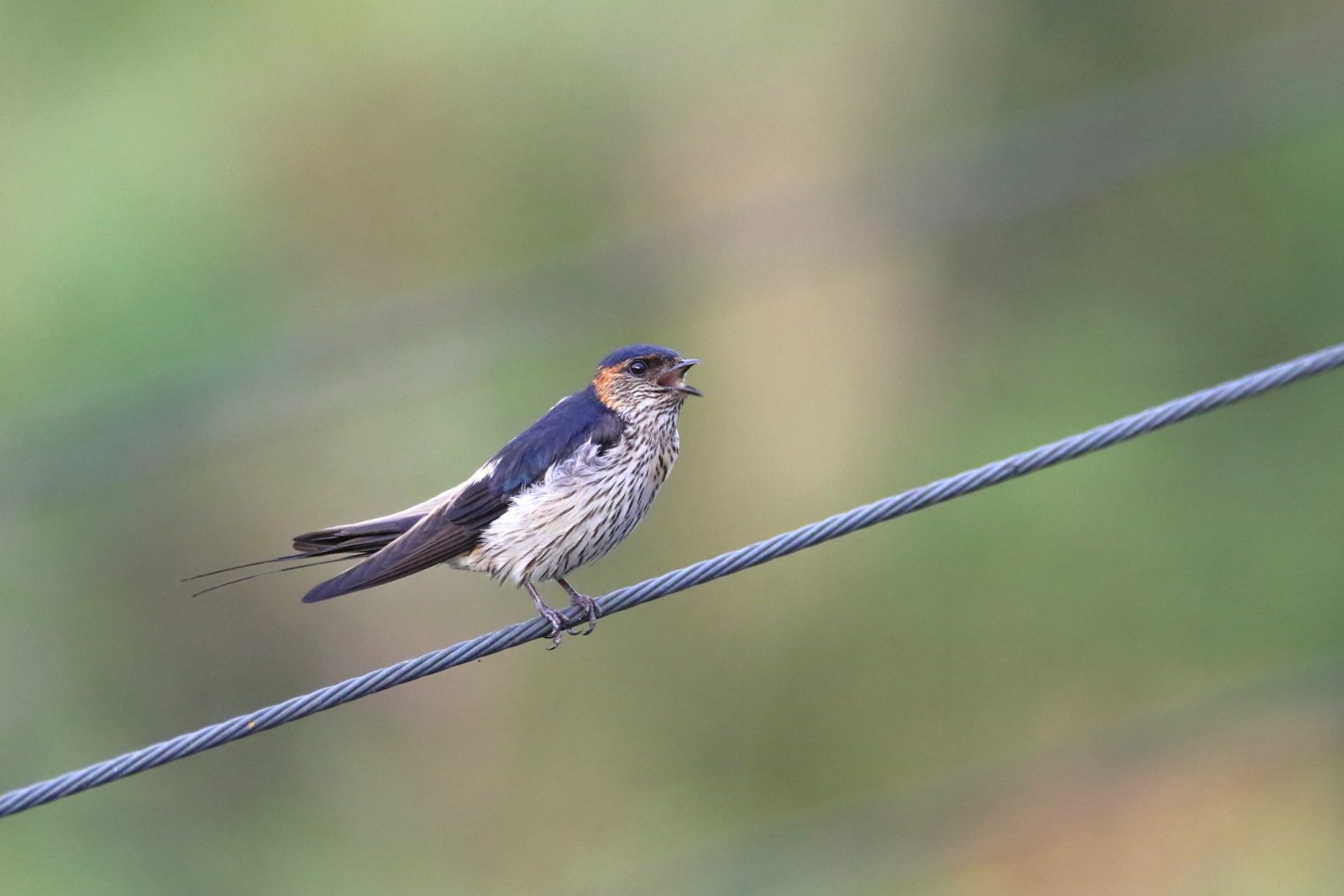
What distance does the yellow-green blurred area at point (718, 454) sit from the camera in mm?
11617

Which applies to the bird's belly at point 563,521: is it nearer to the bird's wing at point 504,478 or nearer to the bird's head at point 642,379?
the bird's wing at point 504,478

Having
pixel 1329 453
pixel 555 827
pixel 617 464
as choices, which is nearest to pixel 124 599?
pixel 555 827

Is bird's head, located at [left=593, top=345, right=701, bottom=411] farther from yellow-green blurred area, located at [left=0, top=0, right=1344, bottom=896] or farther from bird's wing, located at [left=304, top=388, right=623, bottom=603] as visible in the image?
yellow-green blurred area, located at [left=0, top=0, right=1344, bottom=896]

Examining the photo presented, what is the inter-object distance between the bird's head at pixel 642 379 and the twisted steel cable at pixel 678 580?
1141 mm

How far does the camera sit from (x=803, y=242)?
33.4ft

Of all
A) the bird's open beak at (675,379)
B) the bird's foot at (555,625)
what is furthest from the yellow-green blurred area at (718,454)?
the bird's foot at (555,625)

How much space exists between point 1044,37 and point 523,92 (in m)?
4.68

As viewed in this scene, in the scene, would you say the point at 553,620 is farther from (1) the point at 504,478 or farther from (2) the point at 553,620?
(1) the point at 504,478

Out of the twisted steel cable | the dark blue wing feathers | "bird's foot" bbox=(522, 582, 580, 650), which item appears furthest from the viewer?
the dark blue wing feathers

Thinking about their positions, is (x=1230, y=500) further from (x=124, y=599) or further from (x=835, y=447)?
(x=124, y=599)

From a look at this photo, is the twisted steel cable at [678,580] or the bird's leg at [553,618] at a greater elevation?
the twisted steel cable at [678,580]

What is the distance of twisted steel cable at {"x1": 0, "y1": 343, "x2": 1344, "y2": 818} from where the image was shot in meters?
3.62

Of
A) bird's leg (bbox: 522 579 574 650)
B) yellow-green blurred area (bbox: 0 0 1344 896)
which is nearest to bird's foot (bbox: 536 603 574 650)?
bird's leg (bbox: 522 579 574 650)

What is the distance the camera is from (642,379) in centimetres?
561
